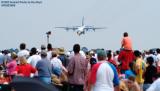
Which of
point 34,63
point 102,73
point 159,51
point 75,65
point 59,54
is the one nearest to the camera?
point 102,73

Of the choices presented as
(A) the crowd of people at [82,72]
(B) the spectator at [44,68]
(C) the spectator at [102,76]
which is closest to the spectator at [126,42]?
(A) the crowd of people at [82,72]

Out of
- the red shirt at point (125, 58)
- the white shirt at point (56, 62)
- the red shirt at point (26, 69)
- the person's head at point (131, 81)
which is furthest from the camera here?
the red shirt at point (125, 58)

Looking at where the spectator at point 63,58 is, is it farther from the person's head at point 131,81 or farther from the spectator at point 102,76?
the spectator at point 102,76

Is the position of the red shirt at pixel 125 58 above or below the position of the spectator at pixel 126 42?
below

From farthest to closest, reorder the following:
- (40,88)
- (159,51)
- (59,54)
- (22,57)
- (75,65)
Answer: (159,51) < (59,54) < (22,57) < (75,65) < (40,88)

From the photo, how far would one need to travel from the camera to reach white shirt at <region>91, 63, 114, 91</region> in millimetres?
13344

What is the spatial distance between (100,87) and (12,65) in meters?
7.25

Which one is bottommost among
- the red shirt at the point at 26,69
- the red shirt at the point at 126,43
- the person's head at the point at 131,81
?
the person's head at the point at 131,81

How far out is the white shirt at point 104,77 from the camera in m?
13.3

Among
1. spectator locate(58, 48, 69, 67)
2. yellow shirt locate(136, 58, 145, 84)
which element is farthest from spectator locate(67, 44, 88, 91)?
spectator locate(58, 48, 69, 67)

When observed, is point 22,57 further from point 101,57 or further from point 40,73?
point 101,57

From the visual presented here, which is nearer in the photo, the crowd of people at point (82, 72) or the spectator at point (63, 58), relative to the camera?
the crowd of people at point (82, 72)

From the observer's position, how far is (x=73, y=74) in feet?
56.2

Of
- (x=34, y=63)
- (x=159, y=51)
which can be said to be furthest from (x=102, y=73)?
(x=159, y=51)
